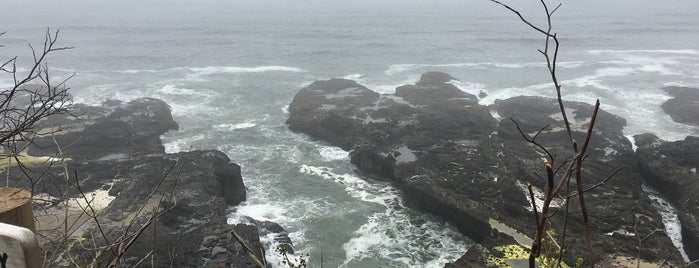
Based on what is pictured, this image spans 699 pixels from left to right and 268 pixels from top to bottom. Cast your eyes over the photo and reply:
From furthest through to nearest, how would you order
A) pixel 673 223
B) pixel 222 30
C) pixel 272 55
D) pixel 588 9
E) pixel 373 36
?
1. pixel 588 9
2. pixel 222 30
3. pixel 373 36
4. pixel 272 55
5. pixel 673 223

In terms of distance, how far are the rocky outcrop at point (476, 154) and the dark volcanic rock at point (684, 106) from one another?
5.84 metres

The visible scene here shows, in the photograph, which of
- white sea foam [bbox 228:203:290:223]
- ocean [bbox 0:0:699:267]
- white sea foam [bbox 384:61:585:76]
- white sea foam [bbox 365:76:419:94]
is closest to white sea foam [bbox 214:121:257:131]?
ocean [bbox 0:0:699:267]

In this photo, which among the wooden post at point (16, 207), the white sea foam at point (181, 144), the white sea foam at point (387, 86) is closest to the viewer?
the wooden post at point (16, 207)

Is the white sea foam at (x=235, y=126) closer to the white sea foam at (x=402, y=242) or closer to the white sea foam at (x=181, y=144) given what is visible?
the white sea foam at (x=181, y=144)

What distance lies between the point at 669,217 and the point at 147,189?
20256 mm

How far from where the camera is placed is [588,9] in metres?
114

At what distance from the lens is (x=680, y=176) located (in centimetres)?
1862

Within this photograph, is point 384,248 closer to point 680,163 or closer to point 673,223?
point 673,223

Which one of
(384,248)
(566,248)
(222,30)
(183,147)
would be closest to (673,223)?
(566,248)

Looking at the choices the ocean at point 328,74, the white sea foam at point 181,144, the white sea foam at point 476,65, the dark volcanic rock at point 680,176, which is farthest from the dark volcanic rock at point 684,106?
the white sea foam at point 181,144

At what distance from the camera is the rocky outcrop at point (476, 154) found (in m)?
15.9

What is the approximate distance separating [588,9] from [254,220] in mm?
121422

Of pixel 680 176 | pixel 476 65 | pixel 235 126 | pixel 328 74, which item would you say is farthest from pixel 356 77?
pixel 680 176

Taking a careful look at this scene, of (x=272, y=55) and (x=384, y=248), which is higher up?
(x=272, y=55)
